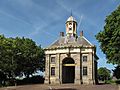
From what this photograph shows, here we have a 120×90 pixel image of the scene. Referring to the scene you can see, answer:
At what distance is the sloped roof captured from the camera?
63453 millimetres

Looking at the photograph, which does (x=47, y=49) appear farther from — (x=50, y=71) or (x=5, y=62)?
(x=5, y=62)

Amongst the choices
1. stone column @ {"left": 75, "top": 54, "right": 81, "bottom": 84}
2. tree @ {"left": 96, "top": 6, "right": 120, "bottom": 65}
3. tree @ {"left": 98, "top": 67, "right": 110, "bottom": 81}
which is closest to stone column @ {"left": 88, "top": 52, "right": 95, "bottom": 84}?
stone column @ {"left": 75, "top": 54, "right": 81, "bottom": 84}

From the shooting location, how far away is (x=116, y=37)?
4269 centimetres

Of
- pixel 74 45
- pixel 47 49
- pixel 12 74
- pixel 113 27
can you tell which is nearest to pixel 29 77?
pixel 12 74

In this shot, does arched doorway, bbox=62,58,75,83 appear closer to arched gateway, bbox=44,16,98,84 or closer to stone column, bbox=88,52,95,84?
arched gateway, bbox=44,16,98,84

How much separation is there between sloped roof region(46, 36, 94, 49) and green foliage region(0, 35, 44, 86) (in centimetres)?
893

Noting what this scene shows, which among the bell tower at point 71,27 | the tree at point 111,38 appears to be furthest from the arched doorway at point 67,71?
the tree at point 111,38

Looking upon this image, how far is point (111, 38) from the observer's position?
44.0 m

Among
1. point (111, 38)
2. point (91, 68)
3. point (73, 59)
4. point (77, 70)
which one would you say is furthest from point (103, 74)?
point (111, 38)

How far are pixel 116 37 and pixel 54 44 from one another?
25.5 metres

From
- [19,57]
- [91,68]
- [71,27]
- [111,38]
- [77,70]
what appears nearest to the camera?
[111,38]

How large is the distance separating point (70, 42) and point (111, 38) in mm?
22072

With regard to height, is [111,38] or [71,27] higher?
[71,27]

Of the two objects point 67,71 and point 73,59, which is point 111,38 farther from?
point 67,71
